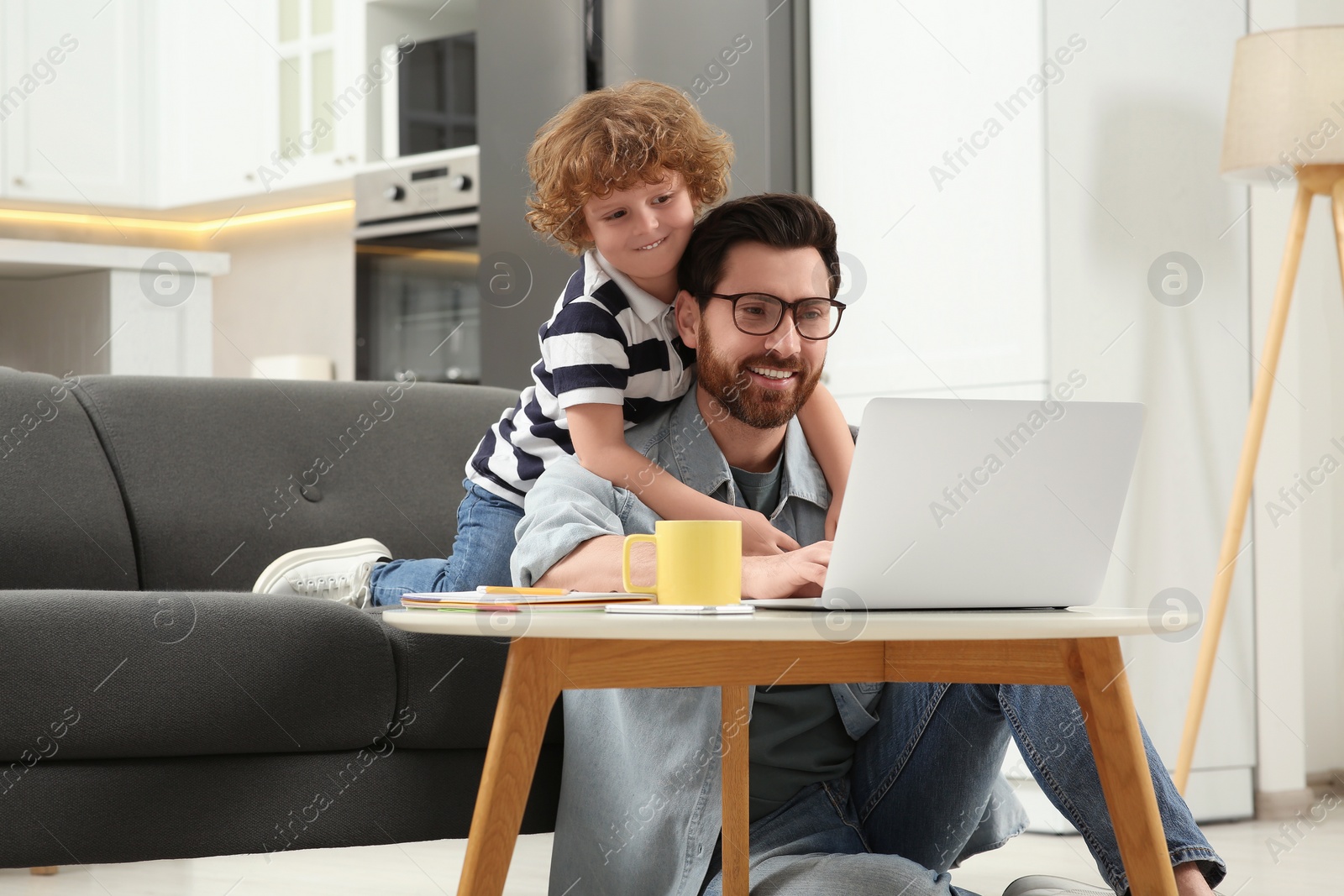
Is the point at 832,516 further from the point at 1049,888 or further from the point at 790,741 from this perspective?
the point at 1049,888

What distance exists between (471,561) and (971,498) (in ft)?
2.77

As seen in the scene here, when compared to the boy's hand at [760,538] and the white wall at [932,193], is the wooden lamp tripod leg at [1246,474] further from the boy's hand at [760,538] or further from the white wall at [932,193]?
the boy's hand at [760,538]

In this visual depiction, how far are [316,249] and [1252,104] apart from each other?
10.8 ft

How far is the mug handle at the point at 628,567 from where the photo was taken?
120cm

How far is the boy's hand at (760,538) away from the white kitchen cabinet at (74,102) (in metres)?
3.92

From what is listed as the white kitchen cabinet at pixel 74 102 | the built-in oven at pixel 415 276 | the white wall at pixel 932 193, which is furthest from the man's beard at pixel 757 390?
the white kitchen cabinet at pixel 74 102

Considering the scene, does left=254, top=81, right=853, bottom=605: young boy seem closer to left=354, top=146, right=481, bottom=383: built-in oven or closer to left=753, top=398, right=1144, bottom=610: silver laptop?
left=753, top=398, right=1144, bottom=610: silver laptop

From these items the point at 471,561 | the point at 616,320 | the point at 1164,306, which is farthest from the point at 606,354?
the point at 1164,306

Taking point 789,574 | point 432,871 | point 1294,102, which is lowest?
point 432,871

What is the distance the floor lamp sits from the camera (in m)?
2.58

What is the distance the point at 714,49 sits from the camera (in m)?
3.32

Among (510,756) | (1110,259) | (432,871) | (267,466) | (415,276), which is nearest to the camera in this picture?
(510,756)

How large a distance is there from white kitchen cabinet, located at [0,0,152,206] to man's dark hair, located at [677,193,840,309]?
374cm

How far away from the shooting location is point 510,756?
106 centimetres
